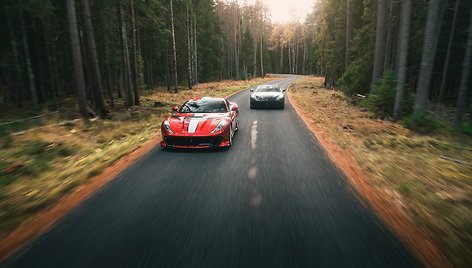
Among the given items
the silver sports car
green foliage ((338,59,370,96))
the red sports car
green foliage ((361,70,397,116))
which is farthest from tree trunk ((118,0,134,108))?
green foliage ((338,59,370,96))

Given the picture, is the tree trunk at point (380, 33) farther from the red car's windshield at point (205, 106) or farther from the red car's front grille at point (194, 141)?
the red car's front grille at point (194, 141)

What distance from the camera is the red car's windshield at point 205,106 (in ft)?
29.6

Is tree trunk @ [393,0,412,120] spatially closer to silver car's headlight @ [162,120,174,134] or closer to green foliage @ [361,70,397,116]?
green foliage @ [361,70,397,116]

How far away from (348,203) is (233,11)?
2656 inches

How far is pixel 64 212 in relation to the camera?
4207 mm

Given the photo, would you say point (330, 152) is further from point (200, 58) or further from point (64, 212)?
point (200, 58)

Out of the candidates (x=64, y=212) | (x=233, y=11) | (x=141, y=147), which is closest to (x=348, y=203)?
(x=64, y=212)

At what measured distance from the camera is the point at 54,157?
732 centimetres

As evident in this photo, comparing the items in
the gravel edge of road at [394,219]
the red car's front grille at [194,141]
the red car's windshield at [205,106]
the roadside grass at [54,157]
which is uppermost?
the red car's windshield at [205,106]

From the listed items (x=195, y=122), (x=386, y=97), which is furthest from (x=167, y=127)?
(x=386, y=97)

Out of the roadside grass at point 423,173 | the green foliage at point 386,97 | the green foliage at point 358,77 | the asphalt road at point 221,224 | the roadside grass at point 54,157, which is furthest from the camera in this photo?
the green foliage at point 358,77

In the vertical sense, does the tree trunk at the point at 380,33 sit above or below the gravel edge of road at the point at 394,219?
above

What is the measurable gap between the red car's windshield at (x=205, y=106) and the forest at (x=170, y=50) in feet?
19.2

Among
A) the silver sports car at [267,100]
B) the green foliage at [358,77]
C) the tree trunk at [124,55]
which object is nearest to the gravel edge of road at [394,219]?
the silver sports car at [267,100]
